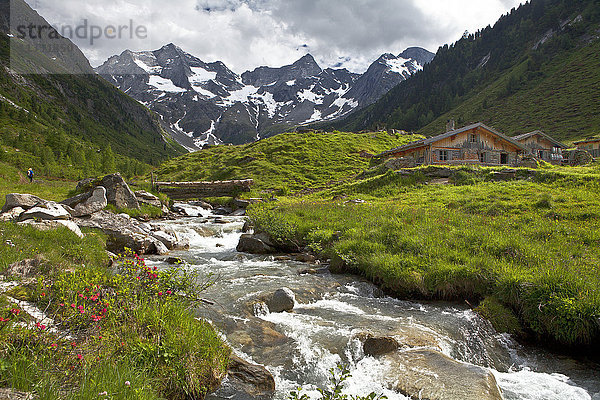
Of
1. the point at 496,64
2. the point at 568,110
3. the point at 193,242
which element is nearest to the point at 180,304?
the point at 193,242

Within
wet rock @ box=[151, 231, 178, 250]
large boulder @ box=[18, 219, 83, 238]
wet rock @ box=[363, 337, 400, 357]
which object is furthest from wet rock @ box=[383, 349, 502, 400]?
wet rock @ box=[151, 231, 178, 250]

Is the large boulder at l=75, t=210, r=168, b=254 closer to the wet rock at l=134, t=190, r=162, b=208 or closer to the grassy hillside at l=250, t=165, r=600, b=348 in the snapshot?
the grassy hillside at l=250, t=165, r=600, b=348

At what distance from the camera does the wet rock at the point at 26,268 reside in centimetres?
727

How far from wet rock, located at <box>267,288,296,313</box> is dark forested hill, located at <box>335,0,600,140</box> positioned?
100803mm

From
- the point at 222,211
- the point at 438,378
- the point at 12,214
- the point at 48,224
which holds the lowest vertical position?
the point at 438,378

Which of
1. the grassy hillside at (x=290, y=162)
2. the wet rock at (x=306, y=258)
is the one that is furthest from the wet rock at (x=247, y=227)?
the grassy hillside at (x=290, y=162)

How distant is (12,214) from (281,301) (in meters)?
12.7

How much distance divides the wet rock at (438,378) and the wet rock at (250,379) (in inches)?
90.7

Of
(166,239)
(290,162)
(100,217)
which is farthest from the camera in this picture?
(290,162)

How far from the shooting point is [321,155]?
209ft

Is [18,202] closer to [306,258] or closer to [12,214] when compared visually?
[12,214]

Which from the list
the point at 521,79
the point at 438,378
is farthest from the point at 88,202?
the point at 521,79

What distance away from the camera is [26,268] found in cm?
767

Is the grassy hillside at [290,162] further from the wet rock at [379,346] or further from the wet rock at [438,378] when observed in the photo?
the wet rock at [438,378]
